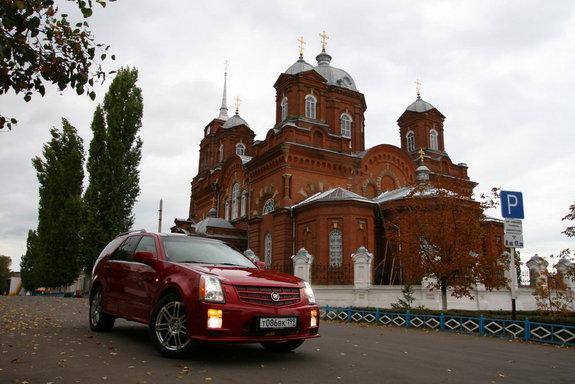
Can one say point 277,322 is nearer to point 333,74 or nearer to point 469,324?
point 469,324

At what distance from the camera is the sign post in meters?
11.4

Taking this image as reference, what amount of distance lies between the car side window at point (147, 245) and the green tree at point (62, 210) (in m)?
29.0

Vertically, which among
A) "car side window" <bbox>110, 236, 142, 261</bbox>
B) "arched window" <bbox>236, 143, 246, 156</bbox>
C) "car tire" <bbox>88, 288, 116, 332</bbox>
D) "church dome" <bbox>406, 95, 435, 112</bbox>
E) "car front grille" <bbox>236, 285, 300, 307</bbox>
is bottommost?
"car tire" <bbox>88, 288, 116, 332</bbox>

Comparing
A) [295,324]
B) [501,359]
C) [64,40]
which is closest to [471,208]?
[501,359]

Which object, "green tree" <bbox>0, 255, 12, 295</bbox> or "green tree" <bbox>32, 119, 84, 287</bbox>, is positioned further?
"green tree" <bbox>0, 255, 12, 295</bbox>

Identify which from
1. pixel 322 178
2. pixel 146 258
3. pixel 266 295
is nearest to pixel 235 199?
pixel 322 178

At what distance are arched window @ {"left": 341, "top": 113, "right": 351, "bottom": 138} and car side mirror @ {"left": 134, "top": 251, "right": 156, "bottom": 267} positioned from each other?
94.9ft

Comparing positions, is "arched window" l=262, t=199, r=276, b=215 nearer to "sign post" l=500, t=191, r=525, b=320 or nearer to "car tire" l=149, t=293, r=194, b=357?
"sign post" l=500, t=191, r=525, b=320

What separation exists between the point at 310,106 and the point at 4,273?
83.2 m

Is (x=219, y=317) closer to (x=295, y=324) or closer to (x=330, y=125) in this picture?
(x=295, y=324)

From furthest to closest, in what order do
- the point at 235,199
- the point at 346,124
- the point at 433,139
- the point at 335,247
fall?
the point at 433,139
the point at 235,199
the point at 346,124
the point at 335,247

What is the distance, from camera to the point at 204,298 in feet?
18.8

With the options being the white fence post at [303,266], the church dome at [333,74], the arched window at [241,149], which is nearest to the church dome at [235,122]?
the arched window at [241,149]

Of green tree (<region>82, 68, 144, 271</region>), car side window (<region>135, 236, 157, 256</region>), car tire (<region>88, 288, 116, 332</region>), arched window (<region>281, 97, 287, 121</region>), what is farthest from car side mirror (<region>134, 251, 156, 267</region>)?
arched window (<region>281, 97, 287, 121</region>)
